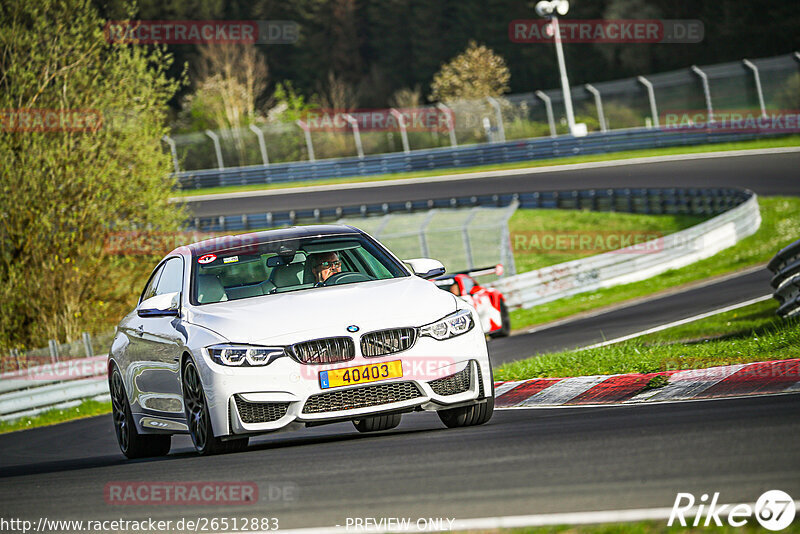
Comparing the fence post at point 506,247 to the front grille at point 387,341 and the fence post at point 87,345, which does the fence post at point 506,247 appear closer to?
the fence post at point 87,345

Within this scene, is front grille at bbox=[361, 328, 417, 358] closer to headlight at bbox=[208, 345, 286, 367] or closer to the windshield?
headlight at bbox=[208, 345, 286, 367]

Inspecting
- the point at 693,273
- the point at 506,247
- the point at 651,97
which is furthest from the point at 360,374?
the point at 651,97

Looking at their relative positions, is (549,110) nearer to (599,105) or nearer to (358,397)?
(599,105)

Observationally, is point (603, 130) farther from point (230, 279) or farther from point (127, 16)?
point (230, 279)

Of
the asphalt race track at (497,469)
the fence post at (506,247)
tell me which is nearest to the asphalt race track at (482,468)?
the asphalt race track at (497,469)

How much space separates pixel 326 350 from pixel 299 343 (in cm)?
18

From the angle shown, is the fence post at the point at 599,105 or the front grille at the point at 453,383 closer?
the front grille at the point at 453,383

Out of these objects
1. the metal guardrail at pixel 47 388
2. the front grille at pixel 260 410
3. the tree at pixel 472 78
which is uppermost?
the tree at pixel 472 78

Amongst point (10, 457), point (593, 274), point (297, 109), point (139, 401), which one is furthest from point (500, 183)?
point (297, 109)

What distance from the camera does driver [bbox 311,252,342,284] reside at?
8.91 m

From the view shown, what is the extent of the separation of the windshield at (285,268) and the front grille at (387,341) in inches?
43.0

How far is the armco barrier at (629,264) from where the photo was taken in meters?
26.2

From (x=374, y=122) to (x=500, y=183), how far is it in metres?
18.3

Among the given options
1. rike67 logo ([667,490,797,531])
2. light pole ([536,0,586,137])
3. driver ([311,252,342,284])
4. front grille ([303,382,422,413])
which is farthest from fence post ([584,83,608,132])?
rike67 logo ([667,490,797,531])
